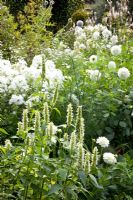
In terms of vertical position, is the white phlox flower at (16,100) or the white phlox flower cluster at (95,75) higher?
the white phlox flower cluster at (95,75)

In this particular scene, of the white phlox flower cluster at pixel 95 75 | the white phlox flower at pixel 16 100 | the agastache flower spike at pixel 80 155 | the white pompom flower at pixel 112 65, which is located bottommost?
the agastache flower spike at pixel 80 155

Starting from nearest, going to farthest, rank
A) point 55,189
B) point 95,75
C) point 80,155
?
point 55,189 → point 80,155 → point 95,75

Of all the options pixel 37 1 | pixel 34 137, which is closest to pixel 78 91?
pixel 34 137

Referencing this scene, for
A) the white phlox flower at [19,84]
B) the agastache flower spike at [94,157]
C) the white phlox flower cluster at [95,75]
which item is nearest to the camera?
the agastache flower spike at [94,157]

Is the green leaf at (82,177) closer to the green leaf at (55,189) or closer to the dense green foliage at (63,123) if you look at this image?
the dense green foliage at (63,123)

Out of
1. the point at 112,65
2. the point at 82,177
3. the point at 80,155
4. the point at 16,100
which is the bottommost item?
the point at 82,177

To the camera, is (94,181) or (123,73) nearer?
(94,181)

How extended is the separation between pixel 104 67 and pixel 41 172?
2.16m

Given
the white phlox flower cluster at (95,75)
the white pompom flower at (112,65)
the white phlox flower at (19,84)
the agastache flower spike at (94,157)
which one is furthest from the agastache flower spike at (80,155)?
the white pompom flower at (112,65)

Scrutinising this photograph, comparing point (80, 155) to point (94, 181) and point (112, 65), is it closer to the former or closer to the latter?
point (94, 181)

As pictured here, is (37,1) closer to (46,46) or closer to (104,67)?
(46,46)

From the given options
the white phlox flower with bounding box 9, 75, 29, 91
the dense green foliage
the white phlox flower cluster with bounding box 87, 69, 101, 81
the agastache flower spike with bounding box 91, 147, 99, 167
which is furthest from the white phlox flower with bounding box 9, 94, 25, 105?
the agastache flower spike with bounding box 91, 147, 99, 167

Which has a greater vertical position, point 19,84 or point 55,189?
point 19,84

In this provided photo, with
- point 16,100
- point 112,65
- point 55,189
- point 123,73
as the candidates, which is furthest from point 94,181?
point 112,65
